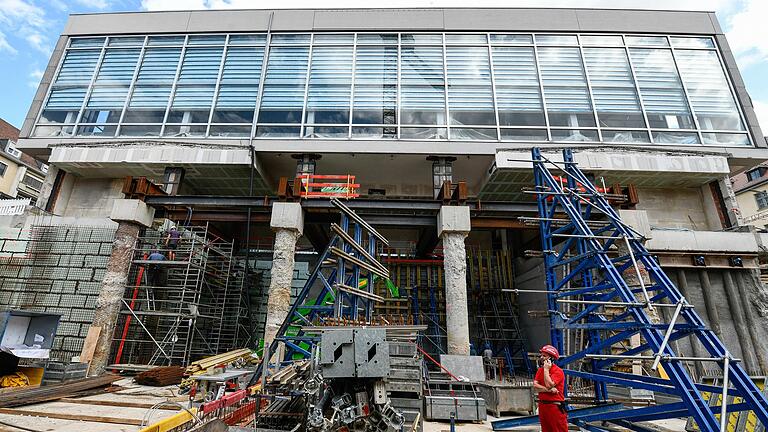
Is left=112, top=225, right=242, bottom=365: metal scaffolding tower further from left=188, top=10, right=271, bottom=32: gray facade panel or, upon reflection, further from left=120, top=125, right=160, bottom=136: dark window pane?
left=188, top=10, right=271, bottom=32: gray facade panel

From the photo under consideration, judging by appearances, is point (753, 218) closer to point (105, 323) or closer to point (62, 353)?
point (105, 323)

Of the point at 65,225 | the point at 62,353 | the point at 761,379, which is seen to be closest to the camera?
the point at 761,379

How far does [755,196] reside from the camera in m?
31.5

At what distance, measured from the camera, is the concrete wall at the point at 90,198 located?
1802 cm

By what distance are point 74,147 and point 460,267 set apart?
1923 centimetres

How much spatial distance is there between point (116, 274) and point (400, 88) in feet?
48.2

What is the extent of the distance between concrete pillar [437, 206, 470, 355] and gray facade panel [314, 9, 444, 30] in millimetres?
11839

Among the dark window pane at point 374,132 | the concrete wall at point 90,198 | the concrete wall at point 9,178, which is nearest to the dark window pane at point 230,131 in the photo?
the dark window pane at point 374,132

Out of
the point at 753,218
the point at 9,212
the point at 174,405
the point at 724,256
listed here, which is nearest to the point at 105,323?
the point at 174,405

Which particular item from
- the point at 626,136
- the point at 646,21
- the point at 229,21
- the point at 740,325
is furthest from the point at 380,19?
the point at 740,325

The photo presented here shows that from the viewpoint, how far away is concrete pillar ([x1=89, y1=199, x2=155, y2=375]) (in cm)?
1184

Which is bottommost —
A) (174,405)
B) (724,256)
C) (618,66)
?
(174,405)

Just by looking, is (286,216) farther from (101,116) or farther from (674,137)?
(674,137)

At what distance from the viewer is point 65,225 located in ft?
53.5
